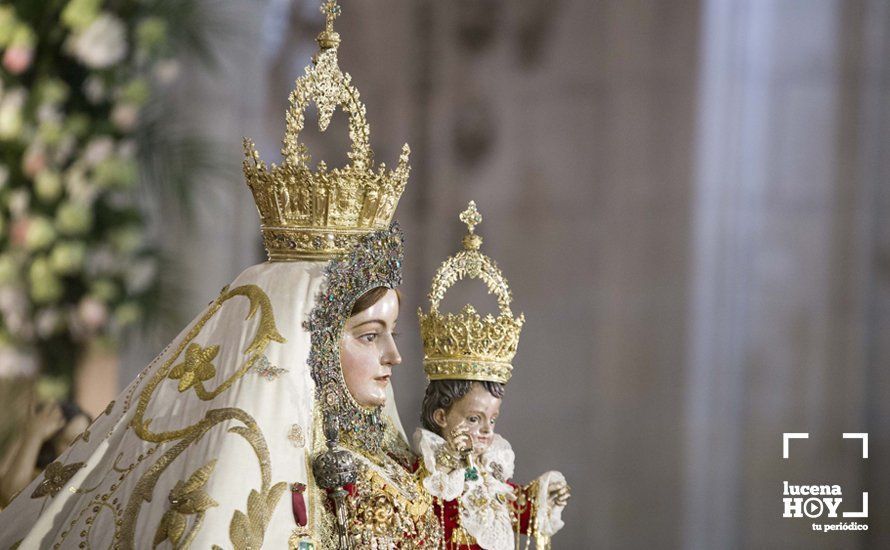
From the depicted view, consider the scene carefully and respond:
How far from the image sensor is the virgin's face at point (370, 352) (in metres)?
3.04

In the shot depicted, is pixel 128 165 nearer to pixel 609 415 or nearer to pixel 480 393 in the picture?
pixel 480 393

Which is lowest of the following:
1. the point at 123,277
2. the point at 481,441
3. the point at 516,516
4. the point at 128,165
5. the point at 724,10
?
the point at 516,516

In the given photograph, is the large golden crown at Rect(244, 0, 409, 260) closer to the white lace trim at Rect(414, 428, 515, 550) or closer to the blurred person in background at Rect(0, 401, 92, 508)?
the white lace trim at Rect(414, 428, 515, 550)

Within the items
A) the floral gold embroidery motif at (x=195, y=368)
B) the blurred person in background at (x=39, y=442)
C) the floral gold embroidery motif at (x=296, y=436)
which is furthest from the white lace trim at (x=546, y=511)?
the blurred person in background at (x=39, y=442)

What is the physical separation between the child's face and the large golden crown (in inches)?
23.1

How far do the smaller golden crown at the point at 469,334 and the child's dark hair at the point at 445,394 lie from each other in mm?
16

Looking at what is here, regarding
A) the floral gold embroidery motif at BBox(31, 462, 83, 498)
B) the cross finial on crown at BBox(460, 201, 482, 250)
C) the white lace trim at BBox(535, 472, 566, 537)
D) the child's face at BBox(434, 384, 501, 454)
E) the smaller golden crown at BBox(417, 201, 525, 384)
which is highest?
the cross finial on crown at BBox(460, 201, 482, 250)

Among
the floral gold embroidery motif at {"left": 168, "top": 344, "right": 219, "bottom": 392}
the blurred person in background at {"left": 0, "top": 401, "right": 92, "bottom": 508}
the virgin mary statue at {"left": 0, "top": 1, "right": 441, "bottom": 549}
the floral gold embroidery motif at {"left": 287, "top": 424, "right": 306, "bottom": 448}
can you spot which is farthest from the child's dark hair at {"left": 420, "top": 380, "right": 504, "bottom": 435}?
the blurred person in background at {"left": 0, "top": 401, "right": 92, "bottom": 508}

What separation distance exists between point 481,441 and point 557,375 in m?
1.80

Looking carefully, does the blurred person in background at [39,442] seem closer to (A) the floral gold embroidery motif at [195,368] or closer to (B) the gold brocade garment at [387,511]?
(A) the floral gold embroidery motif at [195,368]

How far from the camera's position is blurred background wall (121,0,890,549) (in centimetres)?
513

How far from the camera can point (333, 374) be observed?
2.96m

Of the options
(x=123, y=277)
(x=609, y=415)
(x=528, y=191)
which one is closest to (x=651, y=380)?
(x=609, y=415)

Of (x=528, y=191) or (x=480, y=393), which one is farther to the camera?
(x=528, y=191)
